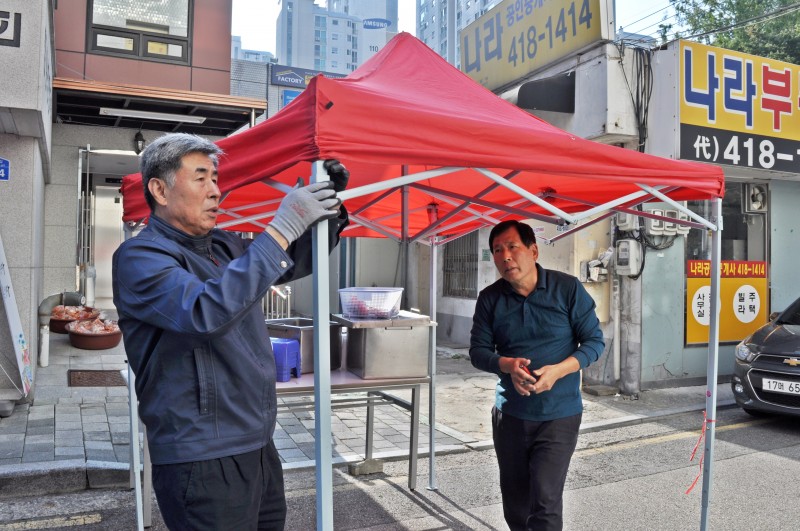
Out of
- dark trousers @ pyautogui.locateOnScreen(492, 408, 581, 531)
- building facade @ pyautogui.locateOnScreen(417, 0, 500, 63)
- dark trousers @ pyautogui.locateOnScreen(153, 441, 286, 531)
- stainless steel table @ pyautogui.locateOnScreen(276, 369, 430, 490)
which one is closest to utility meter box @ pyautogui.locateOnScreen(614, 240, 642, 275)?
stainless steel table @ pyautogui.locateOnScreen(276, 369, 430, 490)

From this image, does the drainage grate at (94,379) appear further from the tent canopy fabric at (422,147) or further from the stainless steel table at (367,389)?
the tent canopy fabric at (422,147)

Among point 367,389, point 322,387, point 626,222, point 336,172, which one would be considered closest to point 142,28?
point 626,222

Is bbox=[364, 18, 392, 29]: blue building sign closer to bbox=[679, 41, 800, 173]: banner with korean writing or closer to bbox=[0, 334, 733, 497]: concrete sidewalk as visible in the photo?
bbox=[679, 41, 800, 173]: banner with korean writing

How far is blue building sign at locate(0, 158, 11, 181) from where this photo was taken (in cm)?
672

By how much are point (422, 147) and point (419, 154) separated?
0.04 m

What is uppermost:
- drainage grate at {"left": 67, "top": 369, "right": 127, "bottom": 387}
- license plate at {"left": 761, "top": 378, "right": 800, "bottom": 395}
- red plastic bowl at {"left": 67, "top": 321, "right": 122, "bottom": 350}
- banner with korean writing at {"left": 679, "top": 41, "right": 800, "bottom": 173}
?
banner with korean writing at {"left": 679, "top": 41, "right": 800, "bottom": 173}

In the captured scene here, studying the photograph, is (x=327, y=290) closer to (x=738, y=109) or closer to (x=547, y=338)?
(x=547, y=338)

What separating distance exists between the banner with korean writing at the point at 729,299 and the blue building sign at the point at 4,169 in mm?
8336

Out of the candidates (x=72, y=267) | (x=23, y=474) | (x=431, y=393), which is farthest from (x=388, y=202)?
(x=72, y=267)

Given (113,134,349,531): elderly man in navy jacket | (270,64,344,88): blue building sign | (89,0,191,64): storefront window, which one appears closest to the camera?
(113,134,349,531): elderly man in navy jacket

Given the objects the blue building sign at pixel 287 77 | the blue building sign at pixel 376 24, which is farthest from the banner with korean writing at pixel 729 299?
the blue building sign at pixel 376 24

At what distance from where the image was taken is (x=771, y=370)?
664 centimetres

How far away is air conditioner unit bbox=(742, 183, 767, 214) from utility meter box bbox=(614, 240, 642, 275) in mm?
2466

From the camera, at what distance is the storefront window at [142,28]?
32.6 feet
